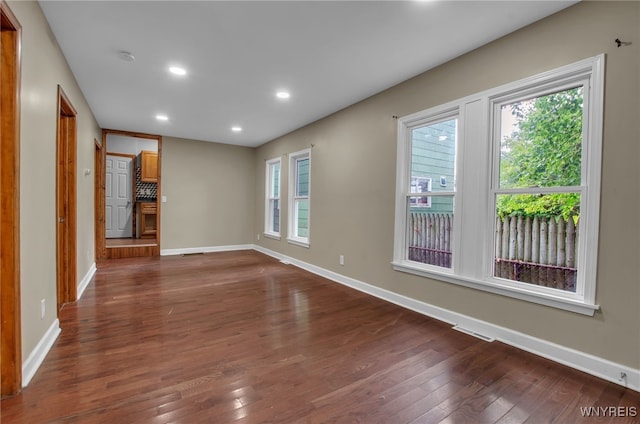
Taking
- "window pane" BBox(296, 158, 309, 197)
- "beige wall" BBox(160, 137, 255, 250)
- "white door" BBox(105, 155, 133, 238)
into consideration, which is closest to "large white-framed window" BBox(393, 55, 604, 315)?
"window pane" BBox(296, 158, 309, 197)

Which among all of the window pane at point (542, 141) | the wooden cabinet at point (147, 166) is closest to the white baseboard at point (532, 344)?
the window pane at point (542, 141)

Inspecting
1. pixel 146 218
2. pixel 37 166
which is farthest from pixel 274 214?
pixel 37 166

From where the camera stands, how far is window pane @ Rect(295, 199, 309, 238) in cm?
541

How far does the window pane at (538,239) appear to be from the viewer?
2.19 meters

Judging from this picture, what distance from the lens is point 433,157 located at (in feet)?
10.5

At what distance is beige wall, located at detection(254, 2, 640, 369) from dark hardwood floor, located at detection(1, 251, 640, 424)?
10.9 inches

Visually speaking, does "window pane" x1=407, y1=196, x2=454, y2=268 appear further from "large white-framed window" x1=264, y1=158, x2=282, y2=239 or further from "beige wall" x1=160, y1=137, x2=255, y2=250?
"beige wall" x1=160, y1=137, x2=255, y2=250

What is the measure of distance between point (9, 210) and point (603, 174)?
3628 millimetres

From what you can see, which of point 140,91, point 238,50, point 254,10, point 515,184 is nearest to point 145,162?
point 140,91

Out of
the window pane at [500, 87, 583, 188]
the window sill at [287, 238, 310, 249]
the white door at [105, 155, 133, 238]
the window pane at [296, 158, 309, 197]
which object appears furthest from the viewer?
the white door at [105, 155, 133, 238]

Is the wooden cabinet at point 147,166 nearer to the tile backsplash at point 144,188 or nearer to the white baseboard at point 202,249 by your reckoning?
the tile backsplash at point 144,188

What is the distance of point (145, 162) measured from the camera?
23.7 ft

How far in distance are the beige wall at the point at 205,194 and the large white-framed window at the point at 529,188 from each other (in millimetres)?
4984
